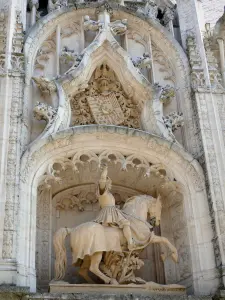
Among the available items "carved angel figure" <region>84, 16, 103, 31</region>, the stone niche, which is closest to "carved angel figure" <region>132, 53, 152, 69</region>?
"carved angel figure" <region>84, 16, 103, 31</region>

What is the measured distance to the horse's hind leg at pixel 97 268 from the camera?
292 inches

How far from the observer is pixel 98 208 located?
9.10 meters

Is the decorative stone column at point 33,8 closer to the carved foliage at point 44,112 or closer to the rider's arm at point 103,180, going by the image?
the carved foliage at point 44,112

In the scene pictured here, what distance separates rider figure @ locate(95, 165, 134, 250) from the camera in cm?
767

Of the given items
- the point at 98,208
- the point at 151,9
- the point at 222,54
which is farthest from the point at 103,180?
the point at 151,9

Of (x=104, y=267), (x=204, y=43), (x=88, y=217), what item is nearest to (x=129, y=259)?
(x=104, y=267)

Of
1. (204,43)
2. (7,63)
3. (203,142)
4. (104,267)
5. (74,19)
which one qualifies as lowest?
(104,267)

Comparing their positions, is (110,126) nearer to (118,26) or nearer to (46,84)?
(46,84)

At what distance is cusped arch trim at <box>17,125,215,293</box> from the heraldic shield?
21.1 inches

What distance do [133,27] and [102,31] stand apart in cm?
95

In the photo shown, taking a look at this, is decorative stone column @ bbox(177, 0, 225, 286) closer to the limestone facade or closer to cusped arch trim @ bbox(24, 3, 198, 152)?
the limestone facade

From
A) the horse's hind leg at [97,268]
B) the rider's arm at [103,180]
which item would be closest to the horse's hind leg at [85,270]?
A: the horse's hind leg at [97,268]

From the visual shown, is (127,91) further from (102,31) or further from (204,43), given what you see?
(204,43)

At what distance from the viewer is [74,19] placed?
10164 mm
